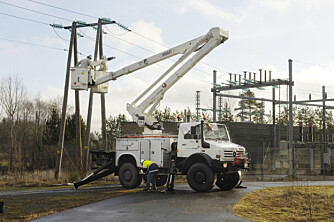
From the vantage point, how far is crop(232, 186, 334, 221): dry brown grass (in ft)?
35.0

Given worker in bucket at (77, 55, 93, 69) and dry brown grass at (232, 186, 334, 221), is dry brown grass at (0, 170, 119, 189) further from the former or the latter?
dry brown grass at (232, 186, 334, 221)

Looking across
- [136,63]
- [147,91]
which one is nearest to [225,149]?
[147,91]

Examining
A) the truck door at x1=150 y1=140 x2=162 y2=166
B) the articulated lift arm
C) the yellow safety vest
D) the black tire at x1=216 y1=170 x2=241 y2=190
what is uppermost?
the articulated lift arm

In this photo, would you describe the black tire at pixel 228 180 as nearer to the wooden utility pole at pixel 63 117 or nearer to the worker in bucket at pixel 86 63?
the worker in bucket at pixel 86 63

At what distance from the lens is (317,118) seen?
6288cm

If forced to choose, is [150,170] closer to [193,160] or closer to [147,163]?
[147,163]

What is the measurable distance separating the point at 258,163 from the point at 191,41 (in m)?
18.8

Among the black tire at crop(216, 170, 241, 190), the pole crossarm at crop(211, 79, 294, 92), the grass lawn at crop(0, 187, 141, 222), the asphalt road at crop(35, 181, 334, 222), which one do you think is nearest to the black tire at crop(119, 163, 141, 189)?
the grass lawn at crop(0, 187, 141, 222)

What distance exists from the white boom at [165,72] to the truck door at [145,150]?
1.35m

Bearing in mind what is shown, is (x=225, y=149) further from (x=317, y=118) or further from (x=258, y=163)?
(x=317, y=118)

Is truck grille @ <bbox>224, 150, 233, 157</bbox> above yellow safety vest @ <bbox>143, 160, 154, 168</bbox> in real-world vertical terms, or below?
above

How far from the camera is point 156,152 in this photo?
17.0 meters

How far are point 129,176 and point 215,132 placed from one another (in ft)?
13.7

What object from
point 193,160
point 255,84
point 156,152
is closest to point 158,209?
point 193,160
